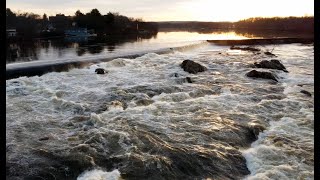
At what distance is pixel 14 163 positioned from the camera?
655 cm

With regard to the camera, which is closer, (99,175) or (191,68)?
(99,175)

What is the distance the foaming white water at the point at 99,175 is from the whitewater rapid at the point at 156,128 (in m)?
0.02

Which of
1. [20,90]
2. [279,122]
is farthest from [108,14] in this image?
[279,122]

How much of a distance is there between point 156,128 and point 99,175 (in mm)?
2682

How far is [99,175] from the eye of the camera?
20.3 ft

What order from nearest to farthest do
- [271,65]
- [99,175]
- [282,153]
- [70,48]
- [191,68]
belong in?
[99,175], [282,153], [191,68], [271,65], [70,48]

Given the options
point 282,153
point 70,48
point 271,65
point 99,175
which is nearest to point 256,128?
point 282,153

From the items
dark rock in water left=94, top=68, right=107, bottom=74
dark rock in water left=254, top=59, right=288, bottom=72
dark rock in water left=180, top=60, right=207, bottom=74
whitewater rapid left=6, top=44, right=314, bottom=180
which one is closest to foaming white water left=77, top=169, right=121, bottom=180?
whitewater rapid left=6, top=44, right=314, bottom=180

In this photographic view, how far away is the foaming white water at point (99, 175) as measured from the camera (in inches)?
239

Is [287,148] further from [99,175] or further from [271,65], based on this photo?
[271,65]

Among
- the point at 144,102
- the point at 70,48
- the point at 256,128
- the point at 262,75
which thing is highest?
the point at 70,48

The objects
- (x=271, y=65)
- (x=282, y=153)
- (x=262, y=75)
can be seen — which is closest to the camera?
(x=282, y=153)

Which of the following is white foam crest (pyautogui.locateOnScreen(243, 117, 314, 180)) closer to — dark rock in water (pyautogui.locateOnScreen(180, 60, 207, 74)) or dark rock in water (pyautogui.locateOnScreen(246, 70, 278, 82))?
dark rock in water (pyautogui.locateOnScreen(246, 70, 278, 82))

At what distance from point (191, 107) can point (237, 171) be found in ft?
14.1
